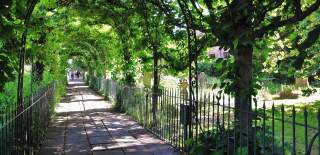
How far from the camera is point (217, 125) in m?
5.45

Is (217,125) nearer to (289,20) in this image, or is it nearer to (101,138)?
(289,20)

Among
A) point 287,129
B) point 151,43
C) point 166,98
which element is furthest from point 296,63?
point 287,129

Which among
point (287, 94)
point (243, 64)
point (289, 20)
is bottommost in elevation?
point (287, 94)

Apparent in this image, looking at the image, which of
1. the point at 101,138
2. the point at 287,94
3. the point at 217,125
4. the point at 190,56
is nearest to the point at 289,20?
the point at 217,125

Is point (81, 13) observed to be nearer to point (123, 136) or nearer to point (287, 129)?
point (123, 136)

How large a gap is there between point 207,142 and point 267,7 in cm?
214

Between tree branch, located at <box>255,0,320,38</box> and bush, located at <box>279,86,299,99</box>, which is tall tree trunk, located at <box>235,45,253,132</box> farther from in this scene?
bush, located at <box>279,86,299,99</box>

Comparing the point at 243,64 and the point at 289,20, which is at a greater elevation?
the point at 289,20

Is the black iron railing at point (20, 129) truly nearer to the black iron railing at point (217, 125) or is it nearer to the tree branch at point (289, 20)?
the black iron railing at point (217, 125)

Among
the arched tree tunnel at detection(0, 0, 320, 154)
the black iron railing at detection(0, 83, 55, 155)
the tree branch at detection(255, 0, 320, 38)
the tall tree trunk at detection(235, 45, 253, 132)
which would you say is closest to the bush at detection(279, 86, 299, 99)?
the arched tree tunnel at detection(0, 0, 320, 154)

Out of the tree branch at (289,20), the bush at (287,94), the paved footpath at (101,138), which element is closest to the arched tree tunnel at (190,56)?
the tree branch at (289,20)

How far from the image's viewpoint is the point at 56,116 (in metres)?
13.5

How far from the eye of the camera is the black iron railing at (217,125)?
4.24 metres

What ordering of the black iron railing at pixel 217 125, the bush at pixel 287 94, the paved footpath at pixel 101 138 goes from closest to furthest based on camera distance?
the black iron railing at pixel 217 125 → the paved footpath at pixel 101 138 → the bush at pixel 287 94
